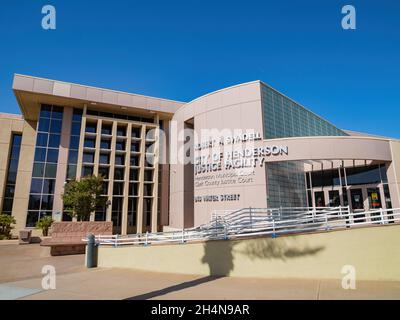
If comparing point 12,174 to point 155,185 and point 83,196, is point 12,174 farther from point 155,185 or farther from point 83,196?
point 155,185

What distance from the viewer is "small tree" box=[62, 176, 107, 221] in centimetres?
2241

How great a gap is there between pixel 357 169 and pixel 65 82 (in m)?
31.3

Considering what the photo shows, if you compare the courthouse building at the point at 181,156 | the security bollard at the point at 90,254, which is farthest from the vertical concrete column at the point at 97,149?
the security bollard at the point at 90,254

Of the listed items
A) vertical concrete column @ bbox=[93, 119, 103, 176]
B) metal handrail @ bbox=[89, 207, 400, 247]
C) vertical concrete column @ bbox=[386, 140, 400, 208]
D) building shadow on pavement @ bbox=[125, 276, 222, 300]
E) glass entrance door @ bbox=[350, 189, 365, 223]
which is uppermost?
vertical concrete column @ bbox=[93, 119, 103, 176]

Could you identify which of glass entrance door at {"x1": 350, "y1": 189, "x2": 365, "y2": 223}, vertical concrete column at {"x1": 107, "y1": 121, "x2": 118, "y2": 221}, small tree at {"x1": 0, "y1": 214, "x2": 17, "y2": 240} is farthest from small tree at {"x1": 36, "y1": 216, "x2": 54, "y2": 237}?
glass entrance door at {"x1": 350, "y1": 189, "x2": 365, "y2": 223}

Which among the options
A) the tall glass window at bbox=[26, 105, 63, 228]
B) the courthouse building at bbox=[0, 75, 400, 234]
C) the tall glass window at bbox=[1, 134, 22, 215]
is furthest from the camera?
the tall glass window at bbox=[1, 134, 22, 215]

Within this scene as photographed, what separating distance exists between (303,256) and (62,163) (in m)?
29.2

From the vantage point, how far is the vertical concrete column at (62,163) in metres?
28.9

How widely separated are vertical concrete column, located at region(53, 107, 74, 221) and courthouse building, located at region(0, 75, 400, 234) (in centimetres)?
11

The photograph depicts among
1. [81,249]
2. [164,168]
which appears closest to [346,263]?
[81,249]

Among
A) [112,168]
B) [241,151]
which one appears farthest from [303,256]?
[112,168]

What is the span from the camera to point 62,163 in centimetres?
3023

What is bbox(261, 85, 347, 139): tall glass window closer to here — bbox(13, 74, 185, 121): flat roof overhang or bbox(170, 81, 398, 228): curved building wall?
bbox(170, 81, 398, 228): curved building wall

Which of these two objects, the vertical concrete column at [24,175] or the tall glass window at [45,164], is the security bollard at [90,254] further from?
the vertical concrete column at [24,175]
